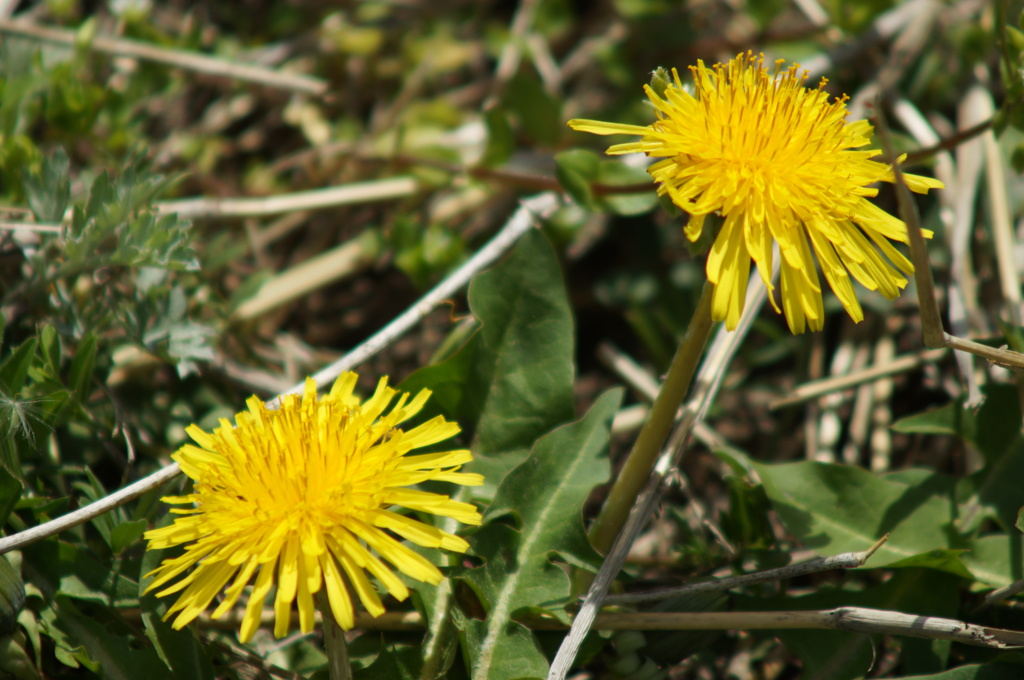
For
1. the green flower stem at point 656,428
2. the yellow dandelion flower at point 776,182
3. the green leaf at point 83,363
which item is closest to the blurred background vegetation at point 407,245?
the green leaf at point 83,363

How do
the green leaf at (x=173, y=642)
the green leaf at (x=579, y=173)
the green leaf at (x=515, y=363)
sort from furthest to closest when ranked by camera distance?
1. the green leaf at (x=579, y=173)
2. the green leaf at (x=515, y=363)
3. the green leaf at (x=173, y=642)

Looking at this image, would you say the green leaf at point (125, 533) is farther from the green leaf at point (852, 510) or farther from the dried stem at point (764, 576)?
the green leaf at point (852, 510)

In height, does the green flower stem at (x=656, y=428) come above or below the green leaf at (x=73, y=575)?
above

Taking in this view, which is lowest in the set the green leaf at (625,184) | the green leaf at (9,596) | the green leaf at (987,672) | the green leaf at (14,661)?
the green leaf at (14,661)

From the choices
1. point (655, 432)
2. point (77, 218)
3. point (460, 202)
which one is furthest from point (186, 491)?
point (460, 202)

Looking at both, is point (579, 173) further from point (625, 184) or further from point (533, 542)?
point (533, 542)

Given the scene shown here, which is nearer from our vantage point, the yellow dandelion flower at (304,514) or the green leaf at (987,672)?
the yellow dandelion flower at (304,514)

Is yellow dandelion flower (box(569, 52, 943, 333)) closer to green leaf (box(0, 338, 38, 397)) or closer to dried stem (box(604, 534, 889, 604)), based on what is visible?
dried stem (box(604, 534, 889, 604))

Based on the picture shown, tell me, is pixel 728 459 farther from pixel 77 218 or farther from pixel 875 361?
pixel 77 218

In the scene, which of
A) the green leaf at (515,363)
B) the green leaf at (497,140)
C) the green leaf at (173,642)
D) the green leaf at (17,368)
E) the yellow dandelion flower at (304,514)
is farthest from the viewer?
the green leaf at (497,140)
